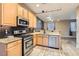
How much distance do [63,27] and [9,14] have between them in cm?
796

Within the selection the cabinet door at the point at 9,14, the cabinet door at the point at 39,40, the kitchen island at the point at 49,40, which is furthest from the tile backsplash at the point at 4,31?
the cabinet door at the point at 39,40

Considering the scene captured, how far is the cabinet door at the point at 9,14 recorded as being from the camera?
2.96m

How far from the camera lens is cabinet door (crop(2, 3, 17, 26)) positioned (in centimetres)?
296

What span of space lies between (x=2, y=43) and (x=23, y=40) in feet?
3.65

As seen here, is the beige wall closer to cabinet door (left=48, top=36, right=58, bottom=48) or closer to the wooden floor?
cabinet door (left=48, top=36, right=58, bottom=48)

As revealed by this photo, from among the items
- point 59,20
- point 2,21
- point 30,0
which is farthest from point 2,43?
point 59,20

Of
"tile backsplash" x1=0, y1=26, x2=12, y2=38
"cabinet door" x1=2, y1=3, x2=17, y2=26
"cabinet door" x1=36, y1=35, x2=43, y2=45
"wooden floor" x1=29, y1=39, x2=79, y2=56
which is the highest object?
"cabinet door" x1=2, y1=3, x2=17, y2=26

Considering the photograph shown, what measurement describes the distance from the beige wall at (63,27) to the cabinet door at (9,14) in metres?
7.10

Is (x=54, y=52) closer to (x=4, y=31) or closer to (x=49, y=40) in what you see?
(x=49, y=40)

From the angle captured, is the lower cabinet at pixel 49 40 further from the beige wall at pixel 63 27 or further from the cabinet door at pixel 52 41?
the beige wall at pixel 63 27

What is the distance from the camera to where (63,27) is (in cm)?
1066

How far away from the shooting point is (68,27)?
35.2ft

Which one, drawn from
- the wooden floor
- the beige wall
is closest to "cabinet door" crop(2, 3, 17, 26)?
the wooden floor

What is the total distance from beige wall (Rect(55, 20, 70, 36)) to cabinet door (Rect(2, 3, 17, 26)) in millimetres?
7102
